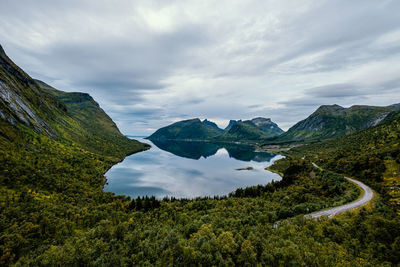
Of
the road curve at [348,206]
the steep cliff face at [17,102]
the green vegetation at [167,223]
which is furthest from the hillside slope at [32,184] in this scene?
the road curve at [348,206]

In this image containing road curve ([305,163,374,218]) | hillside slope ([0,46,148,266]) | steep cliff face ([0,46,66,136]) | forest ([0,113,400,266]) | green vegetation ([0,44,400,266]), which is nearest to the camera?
forest ([0,113,400,266])

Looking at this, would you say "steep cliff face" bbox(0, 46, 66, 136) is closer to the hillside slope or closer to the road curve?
the hillside slope

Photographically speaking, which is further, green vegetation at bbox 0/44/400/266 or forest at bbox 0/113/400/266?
green vegetation at bbox 0/44/400/266

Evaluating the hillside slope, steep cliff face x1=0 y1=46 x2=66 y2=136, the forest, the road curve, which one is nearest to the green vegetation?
the forest

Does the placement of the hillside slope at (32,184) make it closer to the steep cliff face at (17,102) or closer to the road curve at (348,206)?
the steep cliff face at (17,102)

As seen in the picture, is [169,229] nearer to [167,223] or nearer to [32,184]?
[167,223]

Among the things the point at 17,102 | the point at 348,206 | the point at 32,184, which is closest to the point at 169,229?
the point at 348,206

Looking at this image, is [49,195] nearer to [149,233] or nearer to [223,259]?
[149,233]

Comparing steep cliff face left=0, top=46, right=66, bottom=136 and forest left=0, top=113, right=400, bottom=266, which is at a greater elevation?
steep cliff face left=0, top=46, right=66, bottom=136

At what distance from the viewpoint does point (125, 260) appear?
941 inches

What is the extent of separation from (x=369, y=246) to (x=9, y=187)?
322 ft

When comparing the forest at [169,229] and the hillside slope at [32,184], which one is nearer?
the forest at [169,229]

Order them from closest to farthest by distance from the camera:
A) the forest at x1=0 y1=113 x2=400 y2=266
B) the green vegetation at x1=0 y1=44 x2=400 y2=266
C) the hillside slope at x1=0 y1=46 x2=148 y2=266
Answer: the forest at x1=0 y1=113 x2=400 y2=266 → the green vegetation at x1=0 y1=44 x2=400 y2=266 → the hillside slope at x1=0 y1=46 x2=148 y2=266

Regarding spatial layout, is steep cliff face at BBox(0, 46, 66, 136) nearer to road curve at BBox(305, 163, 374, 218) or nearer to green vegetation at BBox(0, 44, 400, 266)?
green vegetation at BBox(0, 44, 400, 266)
